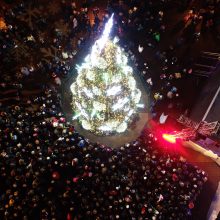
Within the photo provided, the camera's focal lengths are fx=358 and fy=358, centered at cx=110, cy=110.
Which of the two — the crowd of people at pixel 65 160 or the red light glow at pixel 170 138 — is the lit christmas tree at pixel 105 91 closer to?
the crowd of people at pixel 65 160

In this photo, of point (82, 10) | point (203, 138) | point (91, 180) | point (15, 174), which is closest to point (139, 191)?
point (91, 180)

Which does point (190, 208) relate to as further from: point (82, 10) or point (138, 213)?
point (82, 10)

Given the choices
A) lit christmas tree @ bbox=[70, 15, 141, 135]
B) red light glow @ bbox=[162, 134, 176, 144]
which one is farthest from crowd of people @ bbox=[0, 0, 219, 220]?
lit christmas tree @ bbox=[70, 15, 141, 135]

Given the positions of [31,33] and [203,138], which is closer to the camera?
[203,138]

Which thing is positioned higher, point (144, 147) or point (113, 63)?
point (113, 63)

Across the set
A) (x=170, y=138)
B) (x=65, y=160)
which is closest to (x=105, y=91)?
(x=65, y=160)

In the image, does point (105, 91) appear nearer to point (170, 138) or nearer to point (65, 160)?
point (65, 160)
